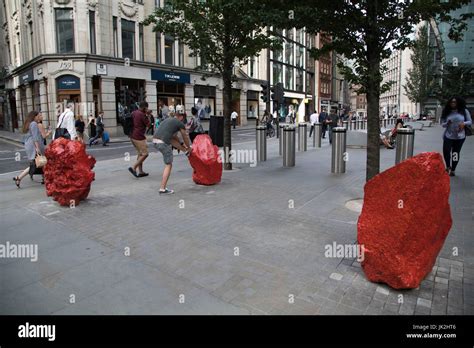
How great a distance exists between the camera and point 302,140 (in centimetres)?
1552

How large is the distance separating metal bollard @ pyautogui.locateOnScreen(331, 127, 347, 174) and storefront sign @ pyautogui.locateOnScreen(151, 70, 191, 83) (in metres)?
21.0

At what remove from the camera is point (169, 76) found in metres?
29.0

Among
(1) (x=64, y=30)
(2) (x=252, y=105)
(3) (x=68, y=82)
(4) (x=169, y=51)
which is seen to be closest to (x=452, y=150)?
(3) (x=68, y=82)

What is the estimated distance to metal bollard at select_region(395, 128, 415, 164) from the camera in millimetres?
8805

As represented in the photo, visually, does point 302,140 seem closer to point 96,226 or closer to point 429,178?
point 96,226

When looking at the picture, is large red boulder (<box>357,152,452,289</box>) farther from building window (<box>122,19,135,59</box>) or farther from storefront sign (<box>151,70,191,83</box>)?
storefront sign (<box>151,70,191,83</box>)

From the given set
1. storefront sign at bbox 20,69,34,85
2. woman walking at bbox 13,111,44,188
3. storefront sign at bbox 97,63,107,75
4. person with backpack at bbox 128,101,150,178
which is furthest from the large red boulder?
storefront sign at bbox 20,69,34,85

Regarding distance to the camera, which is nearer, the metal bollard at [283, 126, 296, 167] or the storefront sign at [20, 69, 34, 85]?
the metal bollard at [283, 126, 296, 167]

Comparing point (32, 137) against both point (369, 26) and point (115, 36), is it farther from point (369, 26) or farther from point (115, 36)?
point (115, 36)

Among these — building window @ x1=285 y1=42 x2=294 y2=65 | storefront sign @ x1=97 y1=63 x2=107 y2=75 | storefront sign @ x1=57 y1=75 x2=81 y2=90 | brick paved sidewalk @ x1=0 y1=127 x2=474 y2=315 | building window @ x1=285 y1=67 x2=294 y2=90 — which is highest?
building window @ x1=285 y1=42 x2=294 y2=65

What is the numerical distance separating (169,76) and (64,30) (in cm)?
781

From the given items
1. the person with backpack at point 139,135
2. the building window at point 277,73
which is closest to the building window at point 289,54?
the building window at point 277,73

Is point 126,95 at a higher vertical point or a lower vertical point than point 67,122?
higher
